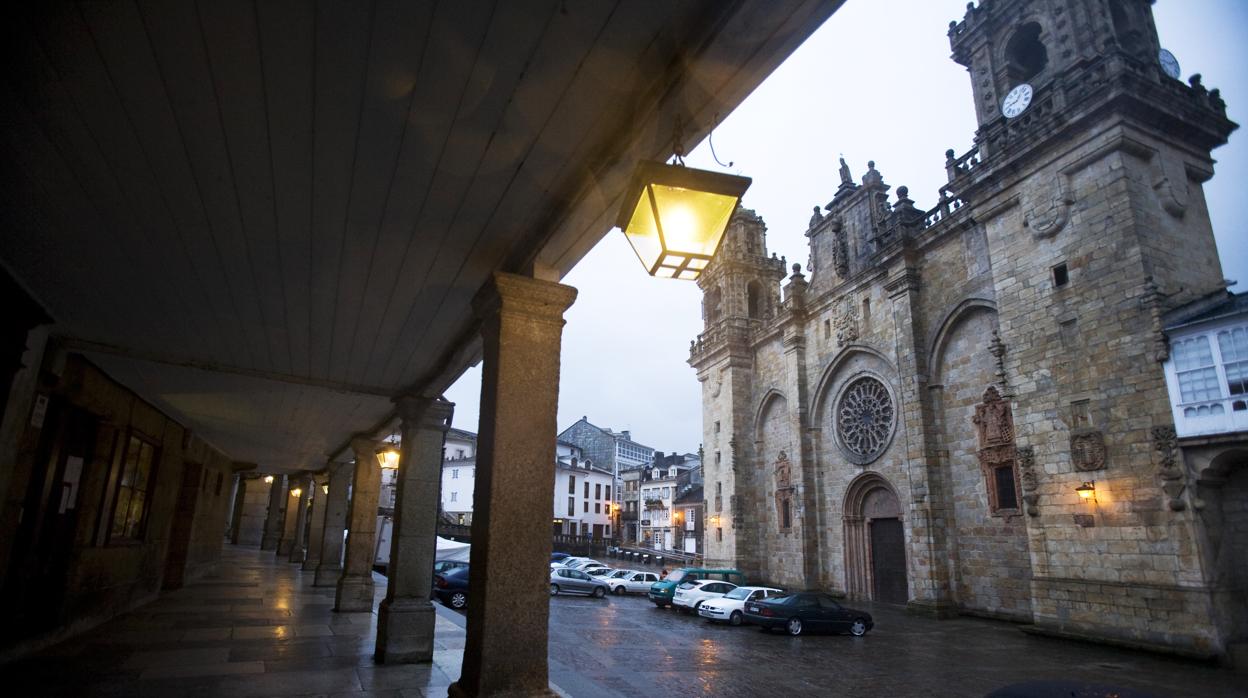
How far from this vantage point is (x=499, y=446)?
13.5 ft

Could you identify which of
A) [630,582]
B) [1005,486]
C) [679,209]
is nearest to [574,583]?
[630,582]

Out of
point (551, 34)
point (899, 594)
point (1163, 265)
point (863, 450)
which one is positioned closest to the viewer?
point (551, 34)

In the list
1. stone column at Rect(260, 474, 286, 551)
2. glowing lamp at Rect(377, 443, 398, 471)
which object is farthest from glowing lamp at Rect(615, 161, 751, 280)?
stone column at Rect(260, 474, 286, 551)

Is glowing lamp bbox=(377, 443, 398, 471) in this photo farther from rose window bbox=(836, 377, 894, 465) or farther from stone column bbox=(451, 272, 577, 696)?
rose window bbox=(836, 377, 894, 465)

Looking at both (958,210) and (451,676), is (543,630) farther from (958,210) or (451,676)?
(958,210)

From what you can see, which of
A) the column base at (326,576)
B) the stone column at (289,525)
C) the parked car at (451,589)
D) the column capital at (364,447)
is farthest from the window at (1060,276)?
the stone column at (289,525)

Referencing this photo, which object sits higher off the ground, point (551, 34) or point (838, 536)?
point (551, 34)

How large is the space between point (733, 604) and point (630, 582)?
30.6 feet

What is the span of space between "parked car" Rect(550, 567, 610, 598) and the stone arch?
14502 mm

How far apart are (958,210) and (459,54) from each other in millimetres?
20676

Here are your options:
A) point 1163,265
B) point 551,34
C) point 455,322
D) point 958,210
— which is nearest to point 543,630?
point 455,322

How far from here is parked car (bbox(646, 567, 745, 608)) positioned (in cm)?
2142

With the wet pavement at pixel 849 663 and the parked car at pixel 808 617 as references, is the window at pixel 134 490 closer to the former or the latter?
the wet pavement at pixel 849 663

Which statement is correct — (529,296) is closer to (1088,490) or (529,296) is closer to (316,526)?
(1088,490)
